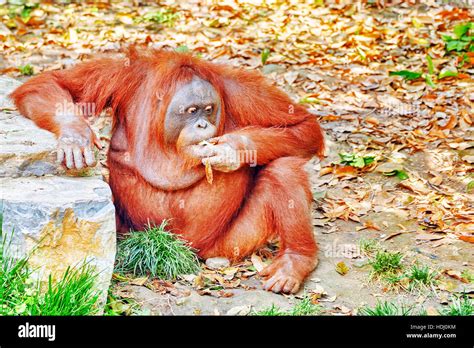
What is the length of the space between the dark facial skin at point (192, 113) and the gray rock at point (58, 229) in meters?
0.68

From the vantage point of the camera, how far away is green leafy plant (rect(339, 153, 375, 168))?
609cm

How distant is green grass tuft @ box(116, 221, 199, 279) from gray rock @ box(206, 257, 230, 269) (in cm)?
13

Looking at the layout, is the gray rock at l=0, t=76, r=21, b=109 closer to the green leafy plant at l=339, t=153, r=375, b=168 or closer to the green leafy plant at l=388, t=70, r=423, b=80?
the green leafy plant at l=339, t=153, r=375, b=168

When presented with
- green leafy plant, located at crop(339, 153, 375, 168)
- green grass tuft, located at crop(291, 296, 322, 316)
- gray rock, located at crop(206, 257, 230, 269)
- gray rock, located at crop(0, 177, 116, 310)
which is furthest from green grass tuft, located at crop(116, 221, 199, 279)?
green leafy plant, located at crop(339, 153, 375, 168)

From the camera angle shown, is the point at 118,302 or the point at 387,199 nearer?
the point at 118,302

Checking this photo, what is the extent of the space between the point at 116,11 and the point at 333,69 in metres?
3.11

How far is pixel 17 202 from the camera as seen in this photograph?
3912 mm

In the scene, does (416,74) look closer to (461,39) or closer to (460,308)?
(461,39)

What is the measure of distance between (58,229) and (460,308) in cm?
217

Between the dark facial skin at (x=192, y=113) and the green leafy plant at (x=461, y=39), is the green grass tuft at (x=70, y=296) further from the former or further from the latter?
the green leafy plant at (x=461, y=39)

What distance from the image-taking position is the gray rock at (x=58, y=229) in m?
3.88

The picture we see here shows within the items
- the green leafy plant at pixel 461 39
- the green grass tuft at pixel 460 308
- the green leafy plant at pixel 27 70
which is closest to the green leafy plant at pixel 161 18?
the green leafy plant at pixel 27 70
